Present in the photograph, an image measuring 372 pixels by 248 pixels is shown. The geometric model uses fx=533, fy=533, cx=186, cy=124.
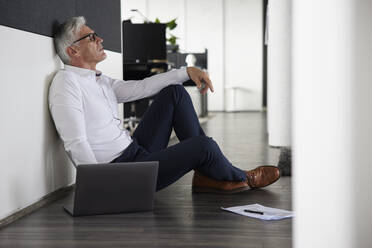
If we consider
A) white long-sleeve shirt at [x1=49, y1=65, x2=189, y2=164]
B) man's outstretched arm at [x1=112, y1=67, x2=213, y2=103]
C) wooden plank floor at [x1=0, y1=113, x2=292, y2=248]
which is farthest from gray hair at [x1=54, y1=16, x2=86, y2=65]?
wooden plank floor at [x1=0, y1=113, x2=292, y2=248]

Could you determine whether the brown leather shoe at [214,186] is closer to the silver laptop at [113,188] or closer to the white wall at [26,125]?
the silver laptop at [113,188]

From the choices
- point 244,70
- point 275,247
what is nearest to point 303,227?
point 275,247

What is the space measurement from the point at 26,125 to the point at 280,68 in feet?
10.6

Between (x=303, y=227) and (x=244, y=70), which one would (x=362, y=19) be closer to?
(x=303, y=227)

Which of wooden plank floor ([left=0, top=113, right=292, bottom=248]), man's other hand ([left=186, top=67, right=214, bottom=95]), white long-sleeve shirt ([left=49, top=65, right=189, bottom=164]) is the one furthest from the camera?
man's other hand ([left=186, top=67, right=214, bottom=95])

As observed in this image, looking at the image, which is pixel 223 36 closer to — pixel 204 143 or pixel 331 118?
pixel 204 143

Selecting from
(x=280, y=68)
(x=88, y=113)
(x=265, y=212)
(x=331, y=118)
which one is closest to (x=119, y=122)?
(x=88, y=113)

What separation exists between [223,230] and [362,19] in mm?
1556

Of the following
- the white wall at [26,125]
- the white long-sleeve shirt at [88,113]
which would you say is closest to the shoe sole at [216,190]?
the white long-sleeve shirt at [88,113]

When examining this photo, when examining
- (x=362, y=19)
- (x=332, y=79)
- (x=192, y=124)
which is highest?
(x=362, y=19)

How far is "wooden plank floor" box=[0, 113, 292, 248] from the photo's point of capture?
2.16 m

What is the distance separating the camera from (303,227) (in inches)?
35.6

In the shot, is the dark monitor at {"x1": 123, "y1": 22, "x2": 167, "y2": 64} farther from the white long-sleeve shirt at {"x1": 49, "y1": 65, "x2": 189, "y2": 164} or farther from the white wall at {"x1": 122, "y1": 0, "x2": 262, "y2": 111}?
the white wall at {"x1": 122, "y1": 0, "x2": 262, "y2": 111}

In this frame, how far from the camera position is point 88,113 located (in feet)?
9.20
